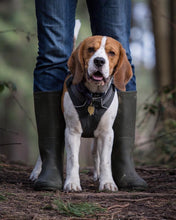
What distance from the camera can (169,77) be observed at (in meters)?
9.15

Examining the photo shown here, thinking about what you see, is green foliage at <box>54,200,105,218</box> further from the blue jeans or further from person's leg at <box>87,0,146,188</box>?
the blue jeans

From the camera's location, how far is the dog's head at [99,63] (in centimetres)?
328

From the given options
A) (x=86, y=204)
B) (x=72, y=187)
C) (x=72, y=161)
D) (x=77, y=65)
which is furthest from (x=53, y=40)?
(x=86, y=204)

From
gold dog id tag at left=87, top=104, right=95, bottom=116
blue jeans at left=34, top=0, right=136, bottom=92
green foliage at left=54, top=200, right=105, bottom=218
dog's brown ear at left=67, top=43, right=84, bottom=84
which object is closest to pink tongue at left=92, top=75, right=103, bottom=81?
dog's brown ear at left=67, top=43, right=84, bottom=84

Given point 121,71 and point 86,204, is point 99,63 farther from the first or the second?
point 86,204

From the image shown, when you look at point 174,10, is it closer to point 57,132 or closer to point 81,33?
point 81,33

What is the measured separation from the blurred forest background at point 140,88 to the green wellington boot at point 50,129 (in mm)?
1088

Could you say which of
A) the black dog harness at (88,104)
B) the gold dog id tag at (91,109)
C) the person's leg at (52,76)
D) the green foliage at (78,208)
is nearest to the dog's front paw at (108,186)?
the person's leg at (52,76)

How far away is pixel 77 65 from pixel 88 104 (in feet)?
1.06

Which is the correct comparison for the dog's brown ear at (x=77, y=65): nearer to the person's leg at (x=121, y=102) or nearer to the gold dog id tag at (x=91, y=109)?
the gold dog id tag at (x=91, y=109)

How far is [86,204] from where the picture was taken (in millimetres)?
2566

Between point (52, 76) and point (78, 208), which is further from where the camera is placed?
point (52, 76)

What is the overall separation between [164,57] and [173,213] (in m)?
7.09

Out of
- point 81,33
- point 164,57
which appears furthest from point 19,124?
point 164,57
